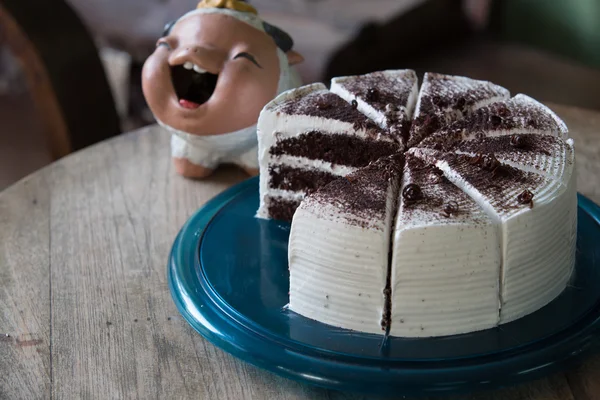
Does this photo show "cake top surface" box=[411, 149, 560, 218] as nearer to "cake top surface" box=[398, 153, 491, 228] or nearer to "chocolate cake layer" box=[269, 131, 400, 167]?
"cake top surface" box=[398, 153, 491, 228]

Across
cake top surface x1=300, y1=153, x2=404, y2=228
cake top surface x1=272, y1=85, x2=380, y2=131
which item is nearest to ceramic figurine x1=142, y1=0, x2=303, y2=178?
cake top surface x1=272, y1=85, x2=380, y2=131

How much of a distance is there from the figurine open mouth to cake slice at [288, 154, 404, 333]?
2.67 ft

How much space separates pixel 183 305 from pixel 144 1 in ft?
10.8

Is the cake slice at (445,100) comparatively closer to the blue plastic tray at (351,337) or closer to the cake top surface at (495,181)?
the cake top surface at (495,181)

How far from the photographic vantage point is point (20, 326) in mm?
2000

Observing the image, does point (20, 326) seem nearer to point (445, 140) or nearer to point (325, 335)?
point (325, 335)

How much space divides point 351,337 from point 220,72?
1.00 metres

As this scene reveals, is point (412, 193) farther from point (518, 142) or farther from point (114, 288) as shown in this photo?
point (114, 288)

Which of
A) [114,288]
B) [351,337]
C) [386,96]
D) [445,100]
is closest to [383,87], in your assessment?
[386,96]

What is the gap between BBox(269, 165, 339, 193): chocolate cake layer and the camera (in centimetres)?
238

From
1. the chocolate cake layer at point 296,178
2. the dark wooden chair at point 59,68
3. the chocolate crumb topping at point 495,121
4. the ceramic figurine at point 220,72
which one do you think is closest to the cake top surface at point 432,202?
the chocolate crumb topping at point 495,121

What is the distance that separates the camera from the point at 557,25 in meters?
4.99

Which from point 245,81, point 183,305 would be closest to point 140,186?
point 245,81

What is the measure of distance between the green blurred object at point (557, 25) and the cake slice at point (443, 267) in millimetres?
3400
